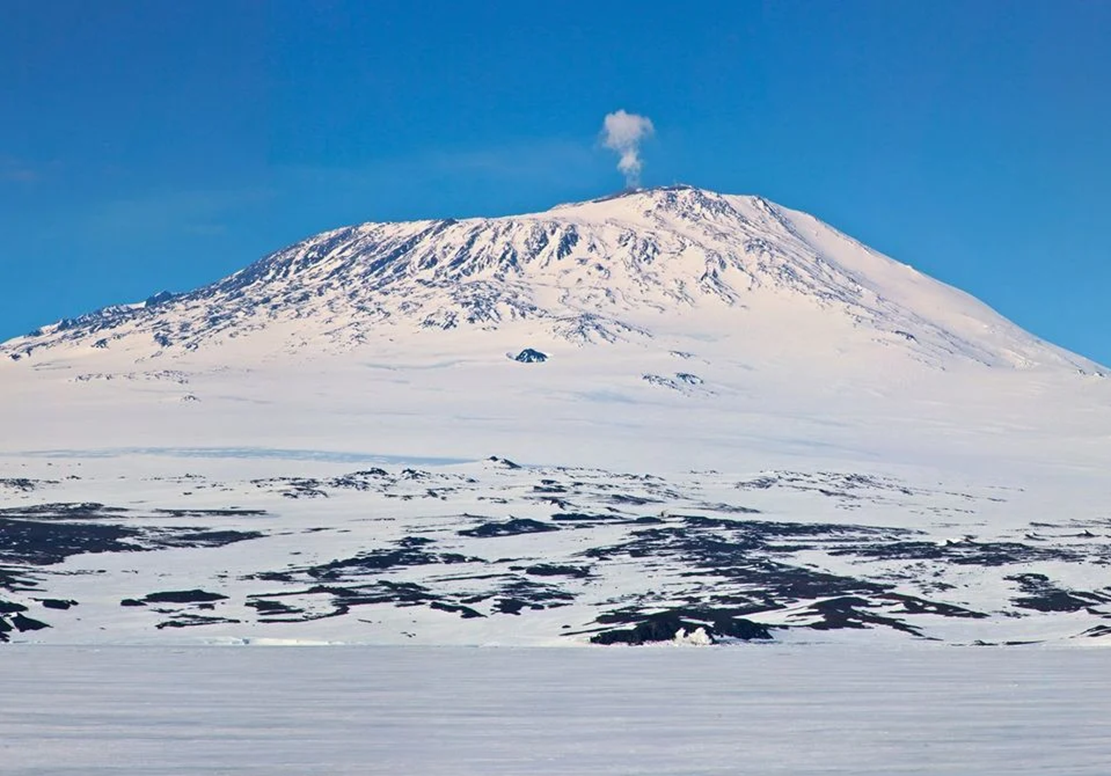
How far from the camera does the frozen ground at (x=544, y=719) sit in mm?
21562

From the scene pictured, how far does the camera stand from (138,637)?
7925 cm

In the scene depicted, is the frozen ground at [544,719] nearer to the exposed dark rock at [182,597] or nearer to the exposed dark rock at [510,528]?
the exposed dark rock at [182,597]

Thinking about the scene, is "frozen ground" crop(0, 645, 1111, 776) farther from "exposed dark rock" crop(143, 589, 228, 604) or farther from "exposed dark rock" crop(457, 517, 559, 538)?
"exposed dark rock" crop(457, 517, 559, 538)

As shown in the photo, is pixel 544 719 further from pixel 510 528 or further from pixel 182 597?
pixel 510 528

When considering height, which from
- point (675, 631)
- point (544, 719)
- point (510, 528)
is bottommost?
point (675, 631)

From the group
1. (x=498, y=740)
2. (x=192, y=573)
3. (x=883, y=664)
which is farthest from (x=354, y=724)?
(x=192, y=573)

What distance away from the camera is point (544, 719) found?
28203mm

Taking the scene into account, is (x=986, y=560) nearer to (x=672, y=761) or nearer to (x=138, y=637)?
(x=138, y=637)

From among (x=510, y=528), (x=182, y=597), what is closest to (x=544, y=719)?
(x=182, y=597)

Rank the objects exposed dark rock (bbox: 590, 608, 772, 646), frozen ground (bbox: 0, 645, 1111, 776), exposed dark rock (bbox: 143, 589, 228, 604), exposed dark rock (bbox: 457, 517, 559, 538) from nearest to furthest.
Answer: frozen ground (bbox: 0, 645, 1111, 776) < exposed dark rock (bbox: 590, 608, 772, 646) < exposed dark rock (bbox: 143, 589, 228, 604) < exposed dark rock (bbox: 457, 517, 559, 538)

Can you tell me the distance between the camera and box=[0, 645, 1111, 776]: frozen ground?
21.6 meters

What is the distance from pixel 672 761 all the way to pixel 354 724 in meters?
7.43

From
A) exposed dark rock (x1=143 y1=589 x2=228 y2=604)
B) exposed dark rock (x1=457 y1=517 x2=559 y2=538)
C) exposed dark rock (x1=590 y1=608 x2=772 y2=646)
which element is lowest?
exposed dark rock (x1=143 y1=589 x2=228 y2=604)

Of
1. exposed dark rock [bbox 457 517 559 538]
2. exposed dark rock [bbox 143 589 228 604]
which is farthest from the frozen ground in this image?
exposed dark rock [bbox 457 517 559 538]
